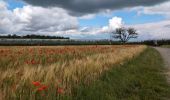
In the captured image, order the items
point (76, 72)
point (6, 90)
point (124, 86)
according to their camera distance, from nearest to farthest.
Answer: point (6, 90) → point (76, 72) → point (124, 86)

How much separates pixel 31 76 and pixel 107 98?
1.77m

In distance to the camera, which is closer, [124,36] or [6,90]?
[6,90]

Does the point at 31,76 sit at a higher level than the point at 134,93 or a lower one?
higher

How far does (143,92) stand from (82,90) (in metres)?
2.31

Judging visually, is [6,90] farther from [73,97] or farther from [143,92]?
[143,92]

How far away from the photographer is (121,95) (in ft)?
22.6

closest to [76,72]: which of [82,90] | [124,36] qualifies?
[82,90]

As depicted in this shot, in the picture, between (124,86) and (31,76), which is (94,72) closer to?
(124,86)

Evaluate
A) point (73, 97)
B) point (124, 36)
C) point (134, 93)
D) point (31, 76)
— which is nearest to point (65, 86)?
point (73, 97)

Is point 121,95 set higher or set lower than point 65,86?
lower

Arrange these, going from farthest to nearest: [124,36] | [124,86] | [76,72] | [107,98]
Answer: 1. [124,36]
2. [124,86]
3. [76,72]
4. [107,98]

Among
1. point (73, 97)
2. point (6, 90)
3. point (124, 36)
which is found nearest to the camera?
point (6, 90)

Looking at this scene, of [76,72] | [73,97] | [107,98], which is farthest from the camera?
[76,72]

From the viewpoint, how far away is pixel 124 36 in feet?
495
